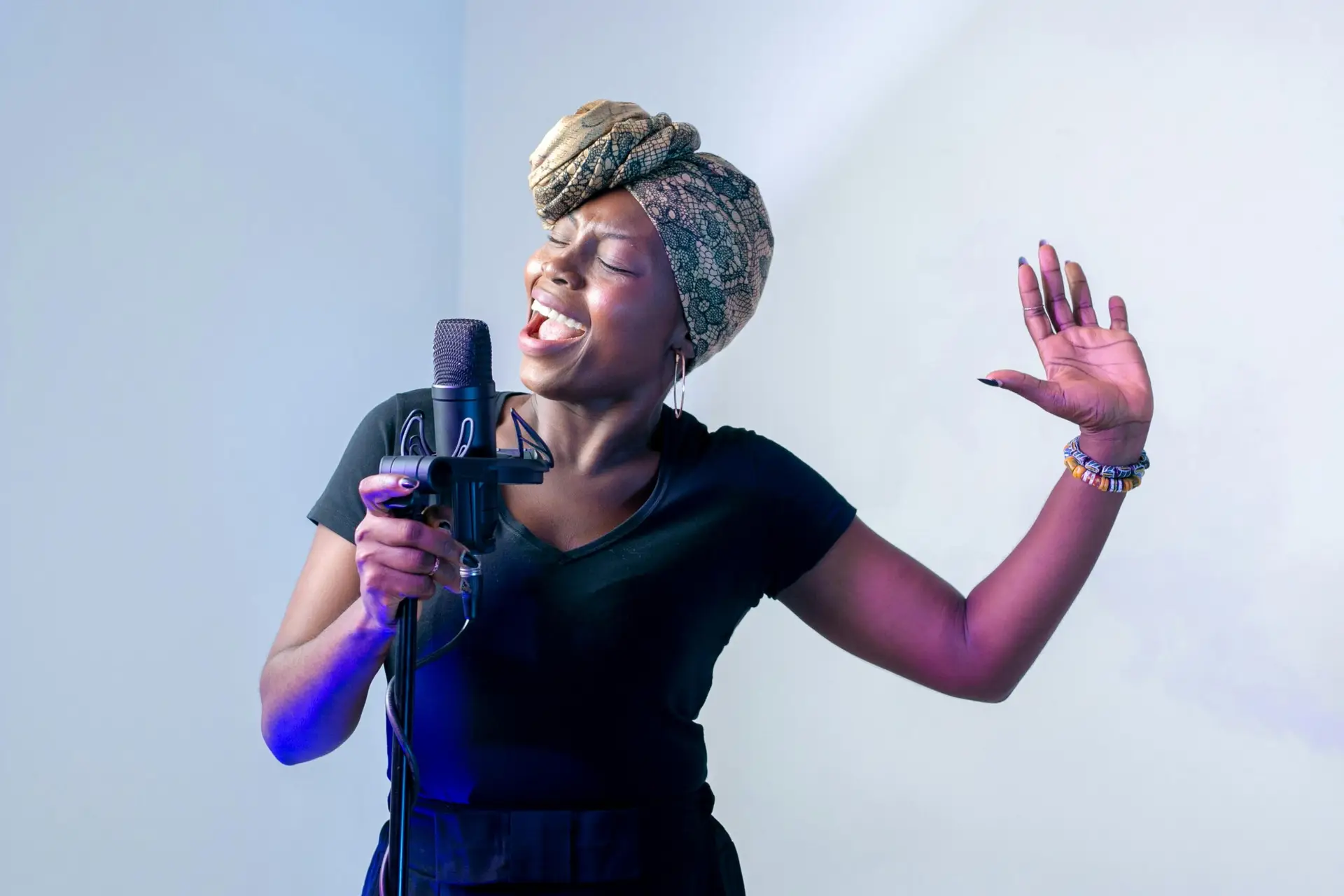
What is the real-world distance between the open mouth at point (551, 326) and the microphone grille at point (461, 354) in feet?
1.03

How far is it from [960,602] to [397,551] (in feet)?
2.68

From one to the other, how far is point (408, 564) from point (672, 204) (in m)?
0.64

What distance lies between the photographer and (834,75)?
2.33m

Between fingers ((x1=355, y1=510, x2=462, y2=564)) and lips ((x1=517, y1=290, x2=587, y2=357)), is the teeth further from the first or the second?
fingers ((x1=355, y1=510, x2=462, y2=564))

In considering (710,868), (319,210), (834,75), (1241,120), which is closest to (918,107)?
(834,75)

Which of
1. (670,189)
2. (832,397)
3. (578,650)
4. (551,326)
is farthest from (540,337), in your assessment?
(832,397)

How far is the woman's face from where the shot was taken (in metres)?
1.33

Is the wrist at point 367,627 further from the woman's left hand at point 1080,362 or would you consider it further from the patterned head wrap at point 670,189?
the woman's left hand at point 1080,362

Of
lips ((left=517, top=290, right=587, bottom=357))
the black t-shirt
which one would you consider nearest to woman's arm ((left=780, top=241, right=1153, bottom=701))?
the black t-shirt

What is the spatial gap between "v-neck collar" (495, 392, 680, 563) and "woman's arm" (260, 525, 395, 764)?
177 millimetres

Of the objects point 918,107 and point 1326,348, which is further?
point 918,107

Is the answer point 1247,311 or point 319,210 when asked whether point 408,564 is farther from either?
point 319,210

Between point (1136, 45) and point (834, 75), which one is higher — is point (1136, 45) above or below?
below

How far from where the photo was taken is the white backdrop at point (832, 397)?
1.87 m
